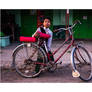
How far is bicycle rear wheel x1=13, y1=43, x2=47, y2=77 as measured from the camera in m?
4.32

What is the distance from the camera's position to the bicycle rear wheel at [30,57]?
4.32m

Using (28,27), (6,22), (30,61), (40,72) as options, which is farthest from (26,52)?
(28,27)

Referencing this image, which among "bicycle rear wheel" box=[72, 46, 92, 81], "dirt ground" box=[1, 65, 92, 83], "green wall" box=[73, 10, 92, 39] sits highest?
"green wall" box=[73, 10, 92, 39]

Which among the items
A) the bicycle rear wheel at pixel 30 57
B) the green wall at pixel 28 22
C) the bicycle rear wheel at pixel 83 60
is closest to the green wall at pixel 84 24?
the green wall at pixel 28 22

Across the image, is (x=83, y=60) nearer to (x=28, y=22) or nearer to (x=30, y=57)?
(x=30, y=57)

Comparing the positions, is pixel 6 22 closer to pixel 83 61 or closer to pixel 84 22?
pixel 84 22

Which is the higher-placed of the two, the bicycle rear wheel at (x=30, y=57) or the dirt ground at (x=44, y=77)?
the bicycle rear wheel at (x=30, y=57)

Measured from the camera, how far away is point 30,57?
444 cm

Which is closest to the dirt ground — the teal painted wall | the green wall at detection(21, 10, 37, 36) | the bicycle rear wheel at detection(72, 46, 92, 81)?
the bicycle rear wheel at detection(72, 46, 92, 81)

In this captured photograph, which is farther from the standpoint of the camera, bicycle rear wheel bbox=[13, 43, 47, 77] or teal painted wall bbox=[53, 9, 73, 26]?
teal painted wall bbox=[53, 9, 73, 26]

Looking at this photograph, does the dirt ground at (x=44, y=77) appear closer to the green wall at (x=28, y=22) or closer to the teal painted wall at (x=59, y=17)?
the green wall at (x=28, y=22)

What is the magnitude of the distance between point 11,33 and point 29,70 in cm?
723

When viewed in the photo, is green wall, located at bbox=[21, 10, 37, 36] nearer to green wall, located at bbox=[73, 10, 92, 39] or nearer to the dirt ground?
green wall, located at bbox=[73, 10, 92, 39]

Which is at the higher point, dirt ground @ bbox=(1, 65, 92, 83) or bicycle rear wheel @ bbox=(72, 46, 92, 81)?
bicycle rear wheel @ bbox=(72, 46, 92, 81)
